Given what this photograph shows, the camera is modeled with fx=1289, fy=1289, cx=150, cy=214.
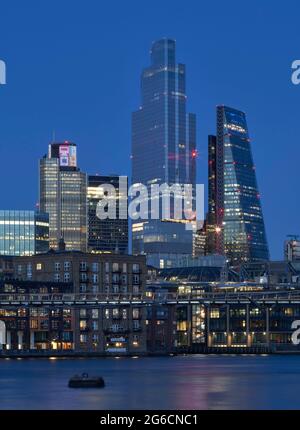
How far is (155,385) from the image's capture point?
10338 cm

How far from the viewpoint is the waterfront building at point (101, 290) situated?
542ft

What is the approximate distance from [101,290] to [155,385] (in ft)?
224

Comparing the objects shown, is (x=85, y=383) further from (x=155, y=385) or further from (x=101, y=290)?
(x=101, y=290)

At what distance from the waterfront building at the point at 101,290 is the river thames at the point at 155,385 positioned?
18030 mm

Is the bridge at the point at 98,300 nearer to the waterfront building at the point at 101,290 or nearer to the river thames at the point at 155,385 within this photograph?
the waterfront building at the point at 101,290

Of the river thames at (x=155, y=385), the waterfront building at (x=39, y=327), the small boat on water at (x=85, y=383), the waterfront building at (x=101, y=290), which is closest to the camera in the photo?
the river thames at (x=155, y=385)

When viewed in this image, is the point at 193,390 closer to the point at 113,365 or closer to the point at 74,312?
the point at 113,365

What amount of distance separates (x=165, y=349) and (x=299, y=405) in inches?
3745

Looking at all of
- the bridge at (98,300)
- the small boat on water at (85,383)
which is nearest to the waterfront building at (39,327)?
the bridge at (98,300)

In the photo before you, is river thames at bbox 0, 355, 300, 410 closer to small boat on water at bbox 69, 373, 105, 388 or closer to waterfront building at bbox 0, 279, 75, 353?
small boat on water at bbox 69, 373, 105, 388

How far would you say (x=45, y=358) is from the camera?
→ 157875 millimetres

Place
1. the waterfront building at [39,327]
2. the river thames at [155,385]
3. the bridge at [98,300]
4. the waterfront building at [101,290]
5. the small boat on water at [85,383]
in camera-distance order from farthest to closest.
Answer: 1. the waterfront building at [101,290]
2. the waterfront building at [39,327]
3. the bridge at [98,300]
4. the small boat on water at [85,383]
5. the river thames at [155,385]

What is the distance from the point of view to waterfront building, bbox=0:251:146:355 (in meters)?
165
